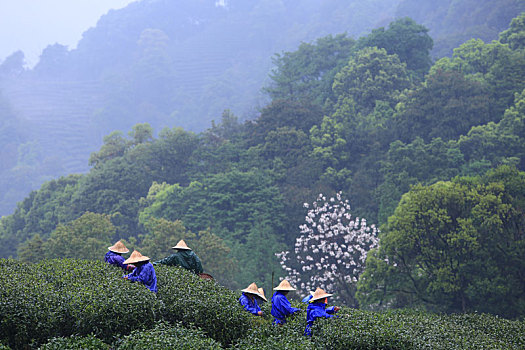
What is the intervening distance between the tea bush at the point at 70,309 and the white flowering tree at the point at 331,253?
66.4 feet

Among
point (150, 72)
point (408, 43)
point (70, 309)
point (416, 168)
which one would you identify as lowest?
point (70, 309)

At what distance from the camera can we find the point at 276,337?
709cm

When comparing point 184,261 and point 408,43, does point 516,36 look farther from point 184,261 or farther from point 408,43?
point 184,261

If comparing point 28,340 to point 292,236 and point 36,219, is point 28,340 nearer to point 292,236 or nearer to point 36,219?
point 292,236

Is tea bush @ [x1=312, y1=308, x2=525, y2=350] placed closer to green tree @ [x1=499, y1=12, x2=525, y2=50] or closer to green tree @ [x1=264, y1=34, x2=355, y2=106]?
green tree @ [x1=499, y1=12, x2=525, y2=50]

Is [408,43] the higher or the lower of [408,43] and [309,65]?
the higher

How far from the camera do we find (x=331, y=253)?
27578 mm

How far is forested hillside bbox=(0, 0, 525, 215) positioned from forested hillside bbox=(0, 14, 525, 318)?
50.9 m

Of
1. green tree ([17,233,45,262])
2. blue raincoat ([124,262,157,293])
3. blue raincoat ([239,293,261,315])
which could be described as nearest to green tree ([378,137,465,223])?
green tree ([17,233,45,262])

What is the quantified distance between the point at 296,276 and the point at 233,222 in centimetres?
628

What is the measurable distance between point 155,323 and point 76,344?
135 centimetres

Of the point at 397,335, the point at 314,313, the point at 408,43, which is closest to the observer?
the point at 397,335

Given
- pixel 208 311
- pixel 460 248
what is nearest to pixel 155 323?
pixel 208 311

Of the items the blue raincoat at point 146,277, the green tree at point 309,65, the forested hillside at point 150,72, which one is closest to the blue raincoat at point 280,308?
the blue raincoat at point 146,277
